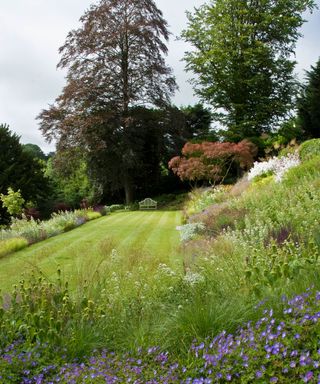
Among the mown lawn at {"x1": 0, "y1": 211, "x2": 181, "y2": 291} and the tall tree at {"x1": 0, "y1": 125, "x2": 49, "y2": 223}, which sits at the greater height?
the tall tree at {"x1": 0, "y1": 125, "x2": 49, "y2": 223}

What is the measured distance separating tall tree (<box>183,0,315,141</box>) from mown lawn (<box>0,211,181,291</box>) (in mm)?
14145

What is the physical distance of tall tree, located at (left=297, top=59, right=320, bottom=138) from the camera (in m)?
23.5

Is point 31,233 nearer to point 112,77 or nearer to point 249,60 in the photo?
point 112,77

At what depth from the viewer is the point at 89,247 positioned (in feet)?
28.3

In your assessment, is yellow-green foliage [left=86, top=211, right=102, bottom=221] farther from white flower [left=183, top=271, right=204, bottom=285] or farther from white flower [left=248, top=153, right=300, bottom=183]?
white flower [left=183, top=271, right=204, bottom=285]

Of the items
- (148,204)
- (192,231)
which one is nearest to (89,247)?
(192,231)

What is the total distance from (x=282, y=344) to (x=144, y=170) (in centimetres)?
2243

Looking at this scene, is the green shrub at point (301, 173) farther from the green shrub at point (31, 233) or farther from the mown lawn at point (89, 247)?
the green shrub at point (31, 233)

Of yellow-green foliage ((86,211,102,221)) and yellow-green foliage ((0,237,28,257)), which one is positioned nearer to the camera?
yellow-green foliage ((0,237,28,257))

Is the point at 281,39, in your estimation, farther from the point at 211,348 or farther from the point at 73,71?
the point at 211,348

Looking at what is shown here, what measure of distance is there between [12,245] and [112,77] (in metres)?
14.4

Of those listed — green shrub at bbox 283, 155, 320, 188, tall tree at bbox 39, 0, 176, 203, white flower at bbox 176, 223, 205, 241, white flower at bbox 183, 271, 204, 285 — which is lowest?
white flower at bbox 176, 223, 205, 241

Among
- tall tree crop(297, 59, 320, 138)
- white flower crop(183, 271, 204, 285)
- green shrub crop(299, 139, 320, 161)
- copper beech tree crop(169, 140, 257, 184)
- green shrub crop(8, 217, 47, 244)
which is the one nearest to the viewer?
white flower crop(183, 271, 204, 285)

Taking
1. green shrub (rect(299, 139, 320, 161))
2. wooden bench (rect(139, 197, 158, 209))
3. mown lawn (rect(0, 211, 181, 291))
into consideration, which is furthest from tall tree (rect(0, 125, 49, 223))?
green shrub (rect(299, 139, 320, 161))
